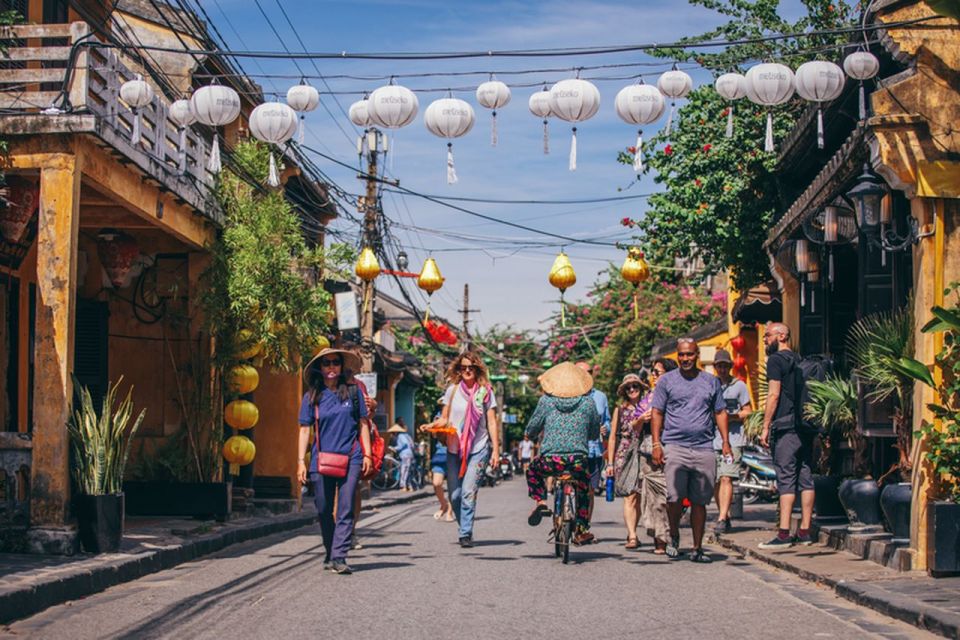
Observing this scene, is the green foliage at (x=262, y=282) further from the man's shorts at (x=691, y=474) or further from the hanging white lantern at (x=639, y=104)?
the man's shorts at (x=691, y=474)

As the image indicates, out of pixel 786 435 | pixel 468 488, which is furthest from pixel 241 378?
pixel 786 435

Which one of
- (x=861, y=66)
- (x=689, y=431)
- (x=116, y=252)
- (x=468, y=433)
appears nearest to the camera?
(x=689, y=431)

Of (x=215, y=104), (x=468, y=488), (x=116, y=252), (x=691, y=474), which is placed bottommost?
(x=468, y=488)

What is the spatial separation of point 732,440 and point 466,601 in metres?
8.81

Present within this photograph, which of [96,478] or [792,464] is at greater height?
[792,464]

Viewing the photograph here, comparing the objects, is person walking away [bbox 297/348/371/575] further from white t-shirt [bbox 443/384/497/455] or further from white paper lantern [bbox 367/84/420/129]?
white paper lantern [bbox 367/84/420/129]

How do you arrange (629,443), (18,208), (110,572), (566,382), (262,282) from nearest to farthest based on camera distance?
1. (110,572)
2. (566,382)
3. (18,208)
4. (629,443)
5. (262,282)

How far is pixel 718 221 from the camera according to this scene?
1898 cm

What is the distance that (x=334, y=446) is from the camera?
35.4ft

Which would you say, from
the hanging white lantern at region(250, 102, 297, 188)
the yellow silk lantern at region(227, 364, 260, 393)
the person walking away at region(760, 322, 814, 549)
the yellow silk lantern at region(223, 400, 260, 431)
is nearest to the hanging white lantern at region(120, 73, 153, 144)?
the hanging white lantern at region(250, 102, 297, 188)

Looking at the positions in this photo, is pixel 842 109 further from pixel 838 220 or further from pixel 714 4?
pixel 714 4

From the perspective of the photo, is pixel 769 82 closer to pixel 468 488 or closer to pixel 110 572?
pixel 468 488

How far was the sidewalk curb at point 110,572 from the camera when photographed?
8.49 meters

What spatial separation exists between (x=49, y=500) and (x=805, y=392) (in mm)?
7198
